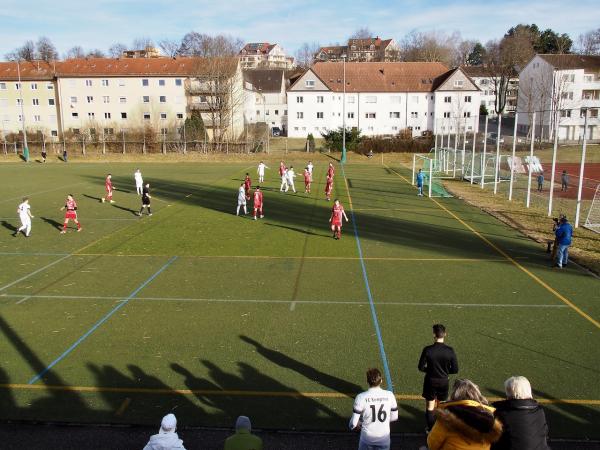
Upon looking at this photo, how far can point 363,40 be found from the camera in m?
175

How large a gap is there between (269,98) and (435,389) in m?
93.4

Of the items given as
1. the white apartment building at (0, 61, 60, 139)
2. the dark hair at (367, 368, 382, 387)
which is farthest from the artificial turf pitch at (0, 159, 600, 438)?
the white apartment building at (0, 61, 60, 139)

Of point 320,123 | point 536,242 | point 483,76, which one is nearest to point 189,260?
point 536,242

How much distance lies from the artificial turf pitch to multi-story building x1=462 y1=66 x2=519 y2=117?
89139mm

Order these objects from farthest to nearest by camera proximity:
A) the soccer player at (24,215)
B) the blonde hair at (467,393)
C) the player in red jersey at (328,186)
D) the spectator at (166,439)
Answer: the player in red jersey at (328,186) → the soccer player at (24,215) → the spectator at (166,439) → the blonde hair at (467,393)

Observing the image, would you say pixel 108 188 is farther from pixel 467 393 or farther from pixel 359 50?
pixel 359 50

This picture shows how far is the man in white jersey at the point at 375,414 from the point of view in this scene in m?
5.97

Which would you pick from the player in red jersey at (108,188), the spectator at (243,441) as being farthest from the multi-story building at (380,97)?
the spectator at (243,441)

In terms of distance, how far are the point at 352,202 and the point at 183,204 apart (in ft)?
31.0

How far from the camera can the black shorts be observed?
7457 mm

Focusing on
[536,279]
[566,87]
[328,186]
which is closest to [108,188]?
[328,186]

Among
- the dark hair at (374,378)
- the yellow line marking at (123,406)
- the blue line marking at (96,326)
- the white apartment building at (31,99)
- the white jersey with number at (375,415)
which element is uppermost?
the white apartment building at (31,99)

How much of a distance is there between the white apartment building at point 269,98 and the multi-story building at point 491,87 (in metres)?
36.7

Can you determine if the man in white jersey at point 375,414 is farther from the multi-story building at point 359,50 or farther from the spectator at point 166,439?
the multi-story building at point 359,50
